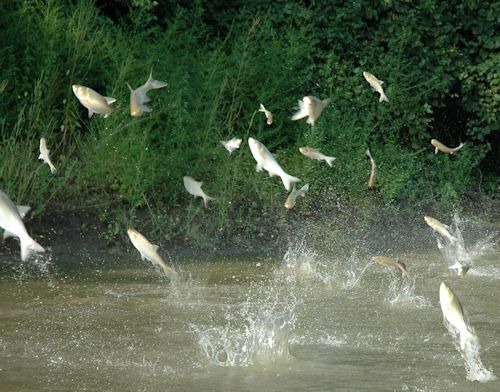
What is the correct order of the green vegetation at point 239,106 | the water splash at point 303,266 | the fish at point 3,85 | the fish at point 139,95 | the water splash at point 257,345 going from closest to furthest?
the water splash at point 257,345
the fish at point 139,95
the water splash at point 303,266
the fish at point 3,85
the green vegetation at point 239,106

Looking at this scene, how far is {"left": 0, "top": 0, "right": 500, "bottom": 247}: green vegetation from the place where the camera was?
11.6 m

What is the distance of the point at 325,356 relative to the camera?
6805 millimetres

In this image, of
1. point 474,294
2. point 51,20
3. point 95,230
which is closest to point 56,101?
point 51,20

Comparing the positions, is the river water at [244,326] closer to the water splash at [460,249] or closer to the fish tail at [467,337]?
the water splash at [460,249]

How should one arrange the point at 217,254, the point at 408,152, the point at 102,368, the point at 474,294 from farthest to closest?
the point at 408,152 < the point at 217,254 < the point at 474,294 < the point at 102,368

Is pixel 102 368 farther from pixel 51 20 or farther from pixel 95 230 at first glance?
pixel 51 20

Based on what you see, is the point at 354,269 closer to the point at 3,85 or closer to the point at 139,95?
the point at 139,95

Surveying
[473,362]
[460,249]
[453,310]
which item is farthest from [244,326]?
[460,249]

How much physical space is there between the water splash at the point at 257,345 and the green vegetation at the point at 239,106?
4497mm

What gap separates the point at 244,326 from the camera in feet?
25.3

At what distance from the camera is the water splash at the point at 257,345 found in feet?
22.0

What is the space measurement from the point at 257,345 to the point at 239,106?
21.9 ft

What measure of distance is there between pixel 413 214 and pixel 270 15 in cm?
321

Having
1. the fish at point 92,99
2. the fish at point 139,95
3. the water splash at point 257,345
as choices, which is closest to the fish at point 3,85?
the fish at point 139,95
